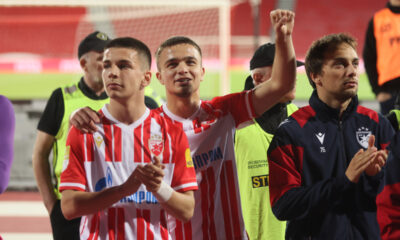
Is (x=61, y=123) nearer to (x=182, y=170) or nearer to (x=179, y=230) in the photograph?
(x=179, y=230)

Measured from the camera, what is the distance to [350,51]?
110 inches

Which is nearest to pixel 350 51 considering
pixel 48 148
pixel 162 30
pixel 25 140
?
pixel 48 148

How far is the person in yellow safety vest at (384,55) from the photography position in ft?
16.5

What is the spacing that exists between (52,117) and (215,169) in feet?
5.47

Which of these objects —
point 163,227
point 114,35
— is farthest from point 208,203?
point 114,35

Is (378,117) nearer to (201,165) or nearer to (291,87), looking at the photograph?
(291,87)

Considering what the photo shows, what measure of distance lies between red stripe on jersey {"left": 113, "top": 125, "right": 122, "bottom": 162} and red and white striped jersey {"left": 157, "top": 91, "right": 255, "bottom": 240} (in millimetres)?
478

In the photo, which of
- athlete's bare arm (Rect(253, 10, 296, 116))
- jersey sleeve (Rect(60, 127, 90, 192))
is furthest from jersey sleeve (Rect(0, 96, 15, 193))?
athlete's bare arm (Rect(253, 10, 296, 116))

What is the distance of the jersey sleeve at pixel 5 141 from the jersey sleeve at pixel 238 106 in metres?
1.11

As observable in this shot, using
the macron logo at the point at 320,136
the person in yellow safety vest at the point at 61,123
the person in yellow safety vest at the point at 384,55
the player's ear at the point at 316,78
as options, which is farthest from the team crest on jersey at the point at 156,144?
the person in yellow safety vest at the point at 384,55

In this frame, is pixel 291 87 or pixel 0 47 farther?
pixel 0 47

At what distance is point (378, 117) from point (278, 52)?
1.95 feet

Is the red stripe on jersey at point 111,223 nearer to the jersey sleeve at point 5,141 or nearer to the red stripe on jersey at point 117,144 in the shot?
the red stripe on jersey at point 117,144

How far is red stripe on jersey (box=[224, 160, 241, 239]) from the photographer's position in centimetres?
301
